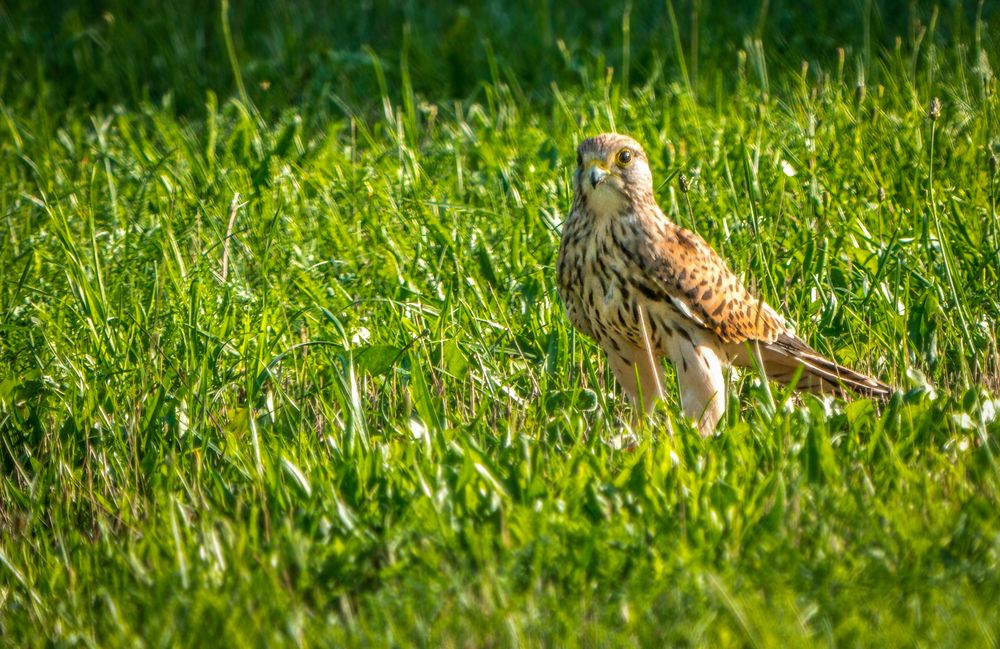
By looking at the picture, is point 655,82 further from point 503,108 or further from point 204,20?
point 204,20

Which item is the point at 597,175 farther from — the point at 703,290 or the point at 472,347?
the point at 472,347

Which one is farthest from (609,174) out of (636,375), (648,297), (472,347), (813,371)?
(813,371)

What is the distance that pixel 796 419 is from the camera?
14.0ft

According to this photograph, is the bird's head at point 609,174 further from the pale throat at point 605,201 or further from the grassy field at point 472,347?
the grassy field at point 472,347

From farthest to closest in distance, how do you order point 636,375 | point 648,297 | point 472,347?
point 472,347 < point 636,375 < point 648,297

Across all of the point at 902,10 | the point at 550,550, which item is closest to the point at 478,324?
the point at 550,550

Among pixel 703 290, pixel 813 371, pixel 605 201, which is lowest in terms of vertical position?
pixel 813 371

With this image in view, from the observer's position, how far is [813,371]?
4969mm

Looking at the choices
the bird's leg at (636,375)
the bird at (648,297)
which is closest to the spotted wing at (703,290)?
the bird at (648,297)

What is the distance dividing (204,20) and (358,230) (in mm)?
4453

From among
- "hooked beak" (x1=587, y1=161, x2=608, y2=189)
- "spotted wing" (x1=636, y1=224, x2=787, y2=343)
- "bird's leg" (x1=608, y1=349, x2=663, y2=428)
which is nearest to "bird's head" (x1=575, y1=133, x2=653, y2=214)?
"hooked beak" (x1=587, y1=161, x2=608, y2=189)

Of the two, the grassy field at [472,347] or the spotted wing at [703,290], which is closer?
the grassy field at [472,347]

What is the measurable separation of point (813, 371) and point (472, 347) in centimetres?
129

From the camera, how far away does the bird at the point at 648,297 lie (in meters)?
4.78
